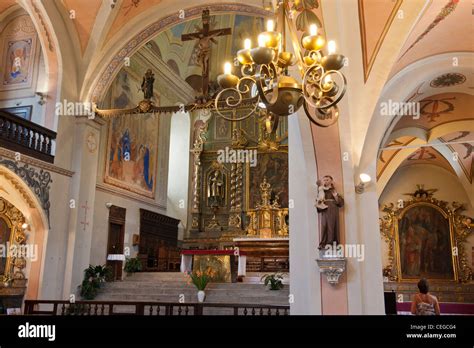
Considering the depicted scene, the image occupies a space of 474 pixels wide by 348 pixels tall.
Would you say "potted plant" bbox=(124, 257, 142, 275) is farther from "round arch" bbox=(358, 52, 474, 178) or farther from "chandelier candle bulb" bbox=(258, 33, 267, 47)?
"chandelier candle bulb" bbox=(258, 33, 267, 47)

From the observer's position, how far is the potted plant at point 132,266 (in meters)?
12.3

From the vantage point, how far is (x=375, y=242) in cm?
659

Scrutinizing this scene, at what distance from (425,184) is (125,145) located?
978 cm

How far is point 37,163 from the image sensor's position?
9352 millimetres

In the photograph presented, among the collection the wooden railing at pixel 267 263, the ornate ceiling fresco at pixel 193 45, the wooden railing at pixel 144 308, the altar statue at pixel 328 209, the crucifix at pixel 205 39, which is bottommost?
the wooden railing at pixel 144 308

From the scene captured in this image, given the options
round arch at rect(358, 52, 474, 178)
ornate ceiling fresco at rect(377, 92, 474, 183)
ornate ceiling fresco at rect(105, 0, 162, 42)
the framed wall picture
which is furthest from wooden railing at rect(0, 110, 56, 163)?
ornate ceiling fresco at rect(377, 92, 474, 183)

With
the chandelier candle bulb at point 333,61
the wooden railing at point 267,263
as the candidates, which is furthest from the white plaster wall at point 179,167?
the chandelier candle bulb at point 333,61

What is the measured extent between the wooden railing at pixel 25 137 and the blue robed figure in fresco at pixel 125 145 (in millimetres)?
3163

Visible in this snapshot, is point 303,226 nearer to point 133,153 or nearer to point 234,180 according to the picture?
point 133,153

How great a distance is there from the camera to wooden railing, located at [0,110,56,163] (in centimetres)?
871

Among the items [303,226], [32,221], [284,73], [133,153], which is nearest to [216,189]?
[133,153]

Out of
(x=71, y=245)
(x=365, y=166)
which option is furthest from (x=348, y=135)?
(x=71, y=245)

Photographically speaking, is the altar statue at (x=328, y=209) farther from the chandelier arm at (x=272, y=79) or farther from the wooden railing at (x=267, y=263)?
the wooden railing at (x=267, y=263)

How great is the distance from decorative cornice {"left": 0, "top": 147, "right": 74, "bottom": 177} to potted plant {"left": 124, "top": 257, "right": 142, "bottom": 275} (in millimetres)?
3231
